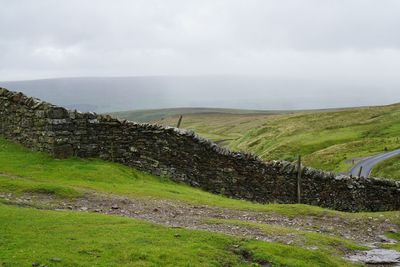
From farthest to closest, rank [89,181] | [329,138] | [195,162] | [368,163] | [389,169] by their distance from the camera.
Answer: [329,138], [368,163], [389,169], [195,162], [89,181]

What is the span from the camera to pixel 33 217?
576 inches

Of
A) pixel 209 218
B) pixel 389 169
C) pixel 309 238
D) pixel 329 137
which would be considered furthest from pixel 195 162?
pixel 329 137

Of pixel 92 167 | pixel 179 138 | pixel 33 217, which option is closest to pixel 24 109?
pixel 92 167

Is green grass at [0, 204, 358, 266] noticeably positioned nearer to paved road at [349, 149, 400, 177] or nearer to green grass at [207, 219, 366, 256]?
green grass at [207, 219, 366, 256]

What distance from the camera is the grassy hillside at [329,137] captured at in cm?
8438

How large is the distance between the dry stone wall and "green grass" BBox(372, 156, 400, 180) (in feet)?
113

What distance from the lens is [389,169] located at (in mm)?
63938

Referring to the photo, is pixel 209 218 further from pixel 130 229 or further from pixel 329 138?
pixel 329 138

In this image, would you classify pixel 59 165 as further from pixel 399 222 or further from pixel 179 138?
pixel 399 222

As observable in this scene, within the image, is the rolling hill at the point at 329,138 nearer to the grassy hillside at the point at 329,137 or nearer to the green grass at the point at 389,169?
the grassy hillside at the point at 329,137

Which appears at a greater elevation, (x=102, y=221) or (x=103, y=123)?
(x=103, y=123)

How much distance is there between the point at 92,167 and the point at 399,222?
14.2 m

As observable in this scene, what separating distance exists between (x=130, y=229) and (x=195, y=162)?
13.5m

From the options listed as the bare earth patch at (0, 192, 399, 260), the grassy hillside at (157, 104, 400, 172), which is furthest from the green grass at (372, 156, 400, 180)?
the bare earth patch at (0, 192, 399, 260)
